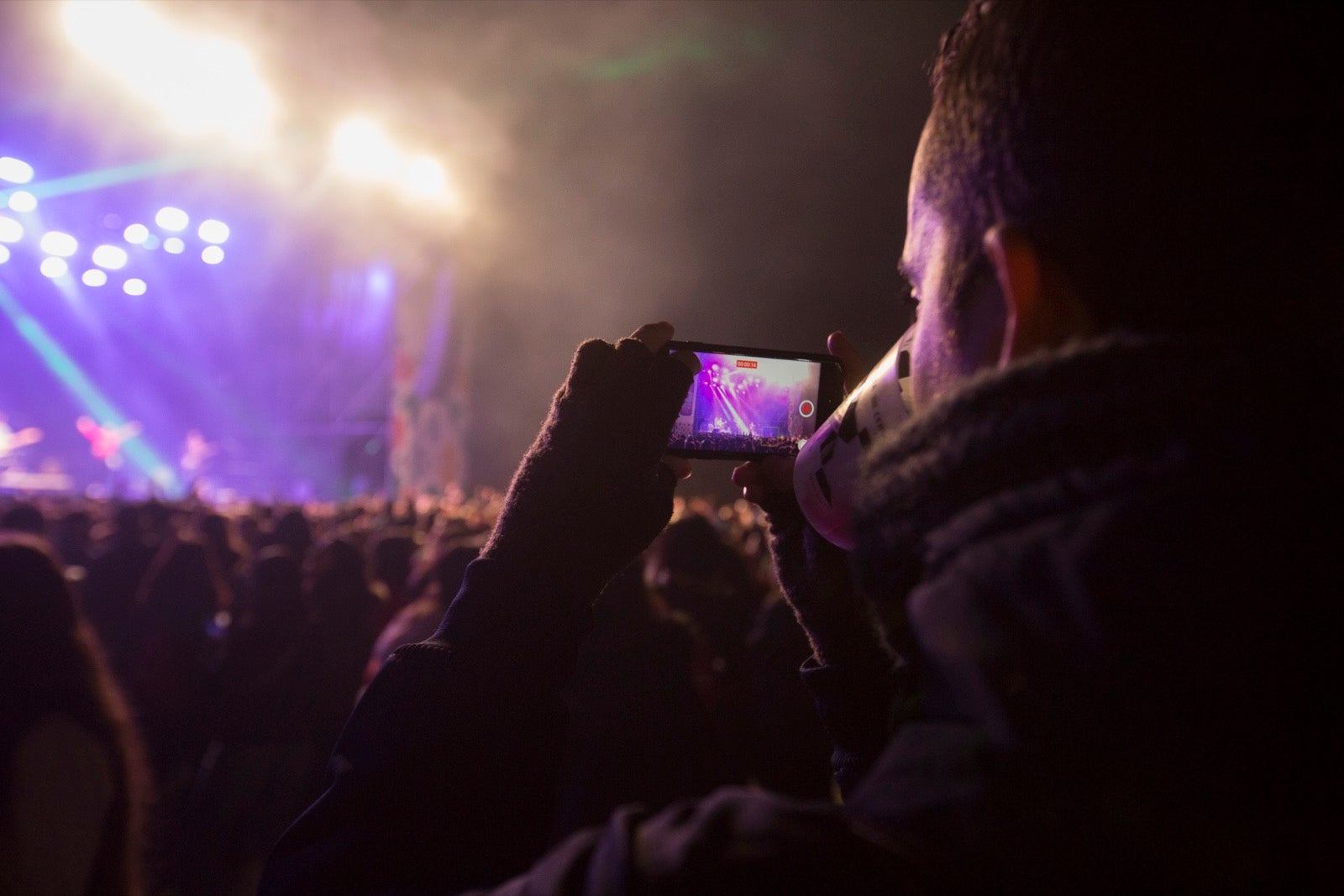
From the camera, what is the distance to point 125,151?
13.6m

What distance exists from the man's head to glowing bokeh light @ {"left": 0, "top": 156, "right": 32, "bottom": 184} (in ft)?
58.1

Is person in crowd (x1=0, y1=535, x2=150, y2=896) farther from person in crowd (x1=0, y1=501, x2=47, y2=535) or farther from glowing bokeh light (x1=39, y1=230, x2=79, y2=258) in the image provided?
glowing bokeh light (x1=39, y1=230, x2=79, y2=258)

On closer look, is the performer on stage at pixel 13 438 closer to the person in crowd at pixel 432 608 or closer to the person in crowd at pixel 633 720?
the person in crowd at pixel 432 608

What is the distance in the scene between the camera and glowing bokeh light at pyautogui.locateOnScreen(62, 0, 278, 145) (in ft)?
32.0

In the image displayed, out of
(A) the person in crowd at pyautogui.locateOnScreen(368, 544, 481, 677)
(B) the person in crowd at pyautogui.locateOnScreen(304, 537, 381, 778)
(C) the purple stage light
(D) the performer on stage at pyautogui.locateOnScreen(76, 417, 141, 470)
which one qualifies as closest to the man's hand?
(A) the person in crowd at pyautogui.locateOnScreen(368, 544, 481, 677)

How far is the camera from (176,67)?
11023 millimetres

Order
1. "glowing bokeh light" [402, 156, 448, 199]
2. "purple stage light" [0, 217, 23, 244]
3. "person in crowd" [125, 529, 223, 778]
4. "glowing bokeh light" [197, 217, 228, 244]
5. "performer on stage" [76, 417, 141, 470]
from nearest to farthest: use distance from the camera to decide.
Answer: "person in crowd" [125, 529, 223, 778] < "glowing bokeh light" [402, 156, 448, 199] < "purple stage light" [0, 217, 23, 244] < "glowing bokeh light" [197, 217, 228, 244] < "performer on stage" [76, 417, 141, 470]

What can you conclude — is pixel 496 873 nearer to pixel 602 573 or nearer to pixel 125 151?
pixel 602 573

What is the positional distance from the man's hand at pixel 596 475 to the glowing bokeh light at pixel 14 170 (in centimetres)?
1721

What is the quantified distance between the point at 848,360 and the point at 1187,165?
3.02 ft

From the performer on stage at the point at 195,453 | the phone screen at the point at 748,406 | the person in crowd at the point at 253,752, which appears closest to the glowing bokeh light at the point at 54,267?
the performer on stage at the point at 195,453

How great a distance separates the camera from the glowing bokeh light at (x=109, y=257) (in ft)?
55.0

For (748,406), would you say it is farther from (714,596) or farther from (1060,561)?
(714,596)

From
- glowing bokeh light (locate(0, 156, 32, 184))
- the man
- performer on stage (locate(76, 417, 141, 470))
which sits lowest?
the man
